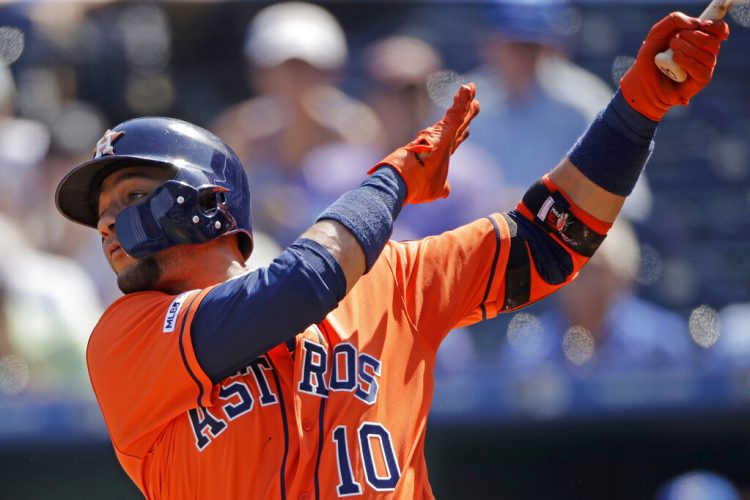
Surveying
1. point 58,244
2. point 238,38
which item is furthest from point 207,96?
point 58,244

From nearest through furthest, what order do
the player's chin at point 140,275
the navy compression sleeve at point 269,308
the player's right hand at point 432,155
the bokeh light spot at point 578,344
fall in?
the navy compression sleeve at point 269,308, the player's right hand at point 432,155, the player's chin at point 140,275, the bokeh light spot at point 578,344

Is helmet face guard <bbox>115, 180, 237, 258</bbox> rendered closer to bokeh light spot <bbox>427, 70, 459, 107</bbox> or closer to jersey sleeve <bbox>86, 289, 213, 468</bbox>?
jersey sleeve <bbox>86, 289, 213, 468</bbox>

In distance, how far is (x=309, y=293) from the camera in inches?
89.2

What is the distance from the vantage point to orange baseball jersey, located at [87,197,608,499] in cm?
235

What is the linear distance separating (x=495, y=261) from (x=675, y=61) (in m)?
0.56

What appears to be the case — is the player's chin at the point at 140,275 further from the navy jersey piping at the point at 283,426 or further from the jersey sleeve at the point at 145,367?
the navy jersey piping at the point at 283,426

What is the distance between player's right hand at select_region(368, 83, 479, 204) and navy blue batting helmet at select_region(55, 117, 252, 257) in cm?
38

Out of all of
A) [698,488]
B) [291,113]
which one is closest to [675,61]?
[698,488]

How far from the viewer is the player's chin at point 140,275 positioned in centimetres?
262

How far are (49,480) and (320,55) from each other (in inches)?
90.8

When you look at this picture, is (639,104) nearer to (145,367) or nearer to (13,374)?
(145,367)

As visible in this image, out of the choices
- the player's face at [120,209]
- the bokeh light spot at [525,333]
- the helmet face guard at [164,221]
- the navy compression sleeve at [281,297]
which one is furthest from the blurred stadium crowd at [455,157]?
the navy compression sleeve at [281,297]

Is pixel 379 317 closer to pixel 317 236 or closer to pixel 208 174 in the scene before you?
pixel 317 236

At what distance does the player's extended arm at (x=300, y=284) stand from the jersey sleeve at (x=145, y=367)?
0.04 meters
